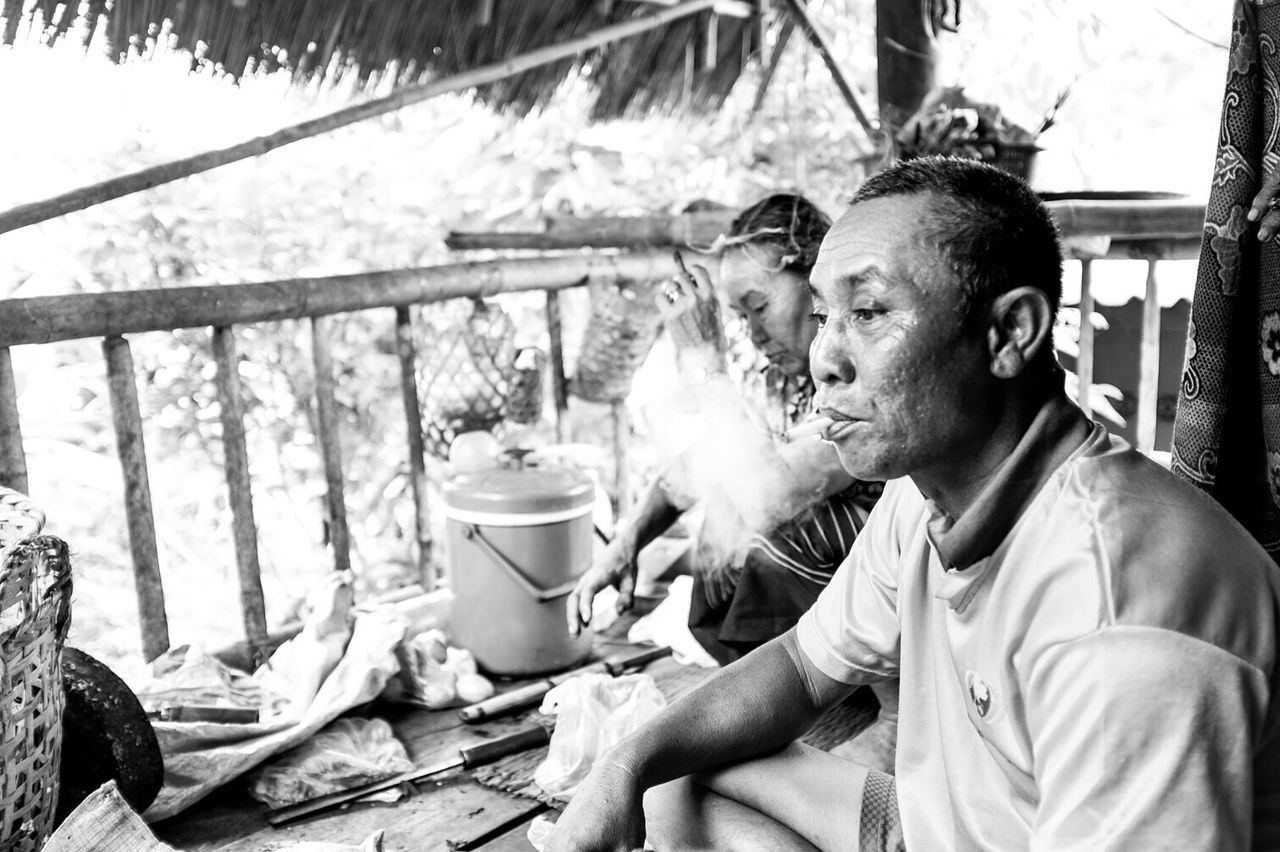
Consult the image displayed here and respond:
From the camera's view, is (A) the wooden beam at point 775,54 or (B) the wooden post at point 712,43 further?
(A) the wooden beam at point 775,54

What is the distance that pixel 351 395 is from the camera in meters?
5.45

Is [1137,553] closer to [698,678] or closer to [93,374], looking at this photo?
[698,678]

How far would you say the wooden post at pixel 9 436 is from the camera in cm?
273

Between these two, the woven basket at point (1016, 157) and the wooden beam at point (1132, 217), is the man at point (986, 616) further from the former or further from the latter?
the woven basket at point (1016, 157)

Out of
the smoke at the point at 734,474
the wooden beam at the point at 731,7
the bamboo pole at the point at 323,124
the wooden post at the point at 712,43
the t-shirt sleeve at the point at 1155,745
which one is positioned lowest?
the smoke at the point at 734,474

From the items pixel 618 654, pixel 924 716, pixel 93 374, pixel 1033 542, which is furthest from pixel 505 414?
pixel 1033 542

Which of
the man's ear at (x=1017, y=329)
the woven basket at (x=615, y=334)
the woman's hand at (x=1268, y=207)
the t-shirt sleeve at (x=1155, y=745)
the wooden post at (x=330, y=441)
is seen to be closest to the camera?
the t-shirt sleeve at (x=1155, y=745)

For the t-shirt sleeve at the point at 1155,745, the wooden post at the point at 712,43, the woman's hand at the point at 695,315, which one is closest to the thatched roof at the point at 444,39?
the wooden post at the point at 712,43

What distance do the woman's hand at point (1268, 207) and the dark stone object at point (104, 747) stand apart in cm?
245

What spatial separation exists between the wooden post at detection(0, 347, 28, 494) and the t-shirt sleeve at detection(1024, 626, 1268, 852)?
2.64 metres

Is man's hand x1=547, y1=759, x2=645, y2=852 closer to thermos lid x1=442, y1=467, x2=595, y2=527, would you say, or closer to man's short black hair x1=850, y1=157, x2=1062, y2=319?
man's short black hair x1=850, y1=157, x2=1062, y2=319

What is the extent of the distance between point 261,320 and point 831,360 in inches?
94.2

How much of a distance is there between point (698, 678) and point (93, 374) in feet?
11.3

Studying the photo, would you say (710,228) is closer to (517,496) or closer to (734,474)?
(517,496)
